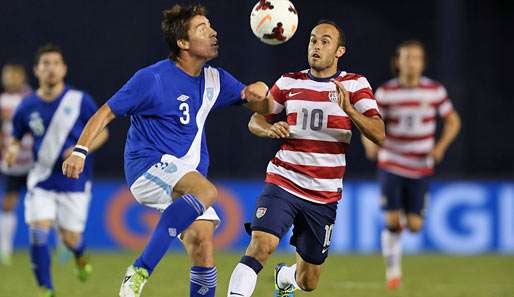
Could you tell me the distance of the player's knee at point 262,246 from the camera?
25.7 ft

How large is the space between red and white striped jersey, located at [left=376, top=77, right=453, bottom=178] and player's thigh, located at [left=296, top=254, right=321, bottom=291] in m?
3.91

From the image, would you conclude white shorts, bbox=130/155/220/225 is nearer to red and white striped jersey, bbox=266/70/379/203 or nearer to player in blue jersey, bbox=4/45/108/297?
red and white striped jersey, bbox=266/70/379/203

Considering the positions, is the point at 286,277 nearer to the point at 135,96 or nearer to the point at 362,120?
the point at 362,120

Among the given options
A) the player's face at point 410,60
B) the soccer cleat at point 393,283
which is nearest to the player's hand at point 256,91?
the soccer cleat at point 393,283

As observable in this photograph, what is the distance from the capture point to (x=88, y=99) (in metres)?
10.6

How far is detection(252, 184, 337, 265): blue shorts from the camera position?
7969mm

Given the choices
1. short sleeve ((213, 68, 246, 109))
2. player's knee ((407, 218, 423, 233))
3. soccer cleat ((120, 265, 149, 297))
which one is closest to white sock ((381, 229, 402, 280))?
player's knee ((407, 218, 423, 233))

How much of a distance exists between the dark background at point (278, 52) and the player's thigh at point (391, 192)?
14.1 feet

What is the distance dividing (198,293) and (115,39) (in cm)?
1044

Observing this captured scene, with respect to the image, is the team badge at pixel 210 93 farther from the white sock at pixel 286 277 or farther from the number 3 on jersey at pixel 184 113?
the white sock at pixel 286 277

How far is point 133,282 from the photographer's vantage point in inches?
284

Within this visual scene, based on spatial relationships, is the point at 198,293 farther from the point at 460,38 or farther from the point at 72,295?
the point at 460,38

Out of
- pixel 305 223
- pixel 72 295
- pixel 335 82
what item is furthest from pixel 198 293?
pixel 72 295

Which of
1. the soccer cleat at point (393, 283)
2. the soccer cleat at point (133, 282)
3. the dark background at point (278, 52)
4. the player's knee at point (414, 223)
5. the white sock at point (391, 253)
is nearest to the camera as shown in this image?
the soccer cleat at point (133, 282)
